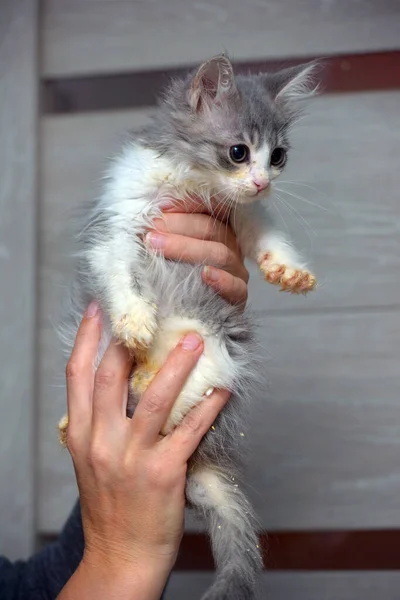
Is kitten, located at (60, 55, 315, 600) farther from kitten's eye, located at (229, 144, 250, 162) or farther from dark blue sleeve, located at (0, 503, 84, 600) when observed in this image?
dark blue sleeve, located at (0, 503, 84, 600)

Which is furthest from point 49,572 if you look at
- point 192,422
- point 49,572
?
point 192,422

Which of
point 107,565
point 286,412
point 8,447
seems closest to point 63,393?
point 8,447

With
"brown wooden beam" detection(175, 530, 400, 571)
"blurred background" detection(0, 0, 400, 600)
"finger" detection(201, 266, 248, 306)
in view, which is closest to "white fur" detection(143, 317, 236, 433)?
"finger" detection(201, 266, 248, 306)

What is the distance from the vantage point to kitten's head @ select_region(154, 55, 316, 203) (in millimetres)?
1310

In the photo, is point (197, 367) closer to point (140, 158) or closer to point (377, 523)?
point (140, 158)

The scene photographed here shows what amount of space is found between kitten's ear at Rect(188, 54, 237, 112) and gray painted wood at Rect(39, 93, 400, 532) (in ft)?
2.17

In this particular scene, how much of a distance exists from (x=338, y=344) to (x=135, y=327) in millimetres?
974

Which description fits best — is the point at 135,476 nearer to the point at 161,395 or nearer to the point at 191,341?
the point at 161,395

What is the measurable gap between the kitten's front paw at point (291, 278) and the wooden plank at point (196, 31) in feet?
3.30

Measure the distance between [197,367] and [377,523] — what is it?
1.07 m

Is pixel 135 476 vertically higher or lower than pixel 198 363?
lower

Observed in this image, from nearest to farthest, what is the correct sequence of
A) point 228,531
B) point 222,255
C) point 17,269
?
1. point 228,531
2. point 222,255
3. point 17,269

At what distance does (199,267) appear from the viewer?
1.36 meters

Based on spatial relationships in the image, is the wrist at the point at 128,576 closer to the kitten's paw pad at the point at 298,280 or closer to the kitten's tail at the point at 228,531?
the kitten's tail at the point at 228,531
